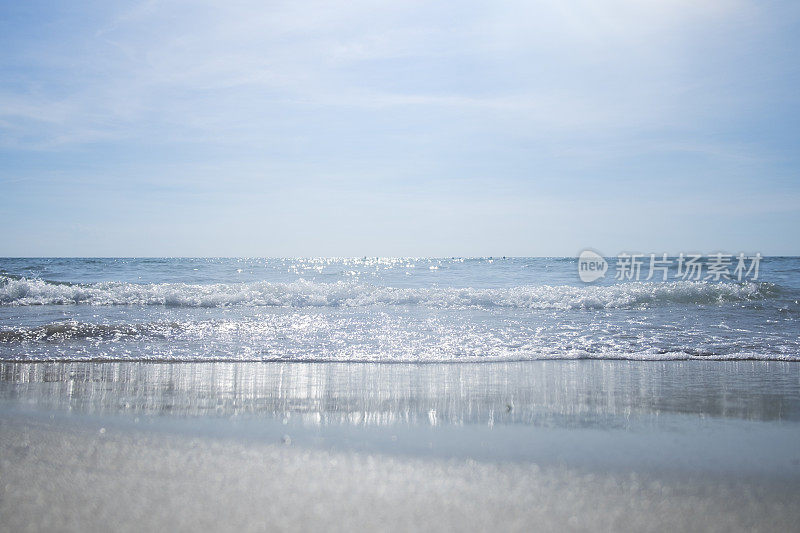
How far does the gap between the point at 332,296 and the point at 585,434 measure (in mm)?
11572

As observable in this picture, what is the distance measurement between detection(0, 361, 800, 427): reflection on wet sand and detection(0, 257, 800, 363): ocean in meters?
0.55

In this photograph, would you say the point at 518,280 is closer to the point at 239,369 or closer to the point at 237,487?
the point at 239,369

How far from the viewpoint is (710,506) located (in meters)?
2.42

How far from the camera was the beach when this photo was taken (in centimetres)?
229

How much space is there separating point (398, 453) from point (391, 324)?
21.7ft

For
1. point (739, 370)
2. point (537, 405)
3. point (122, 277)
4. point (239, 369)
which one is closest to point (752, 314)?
point (739, 370)

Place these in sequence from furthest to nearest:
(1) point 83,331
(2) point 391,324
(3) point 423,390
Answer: (2) point 391,324, (1) point 83,331, (3) point 423,390

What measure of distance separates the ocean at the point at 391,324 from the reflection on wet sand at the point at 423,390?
55 cm

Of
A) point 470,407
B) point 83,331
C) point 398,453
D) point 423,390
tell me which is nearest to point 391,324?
point 83,331

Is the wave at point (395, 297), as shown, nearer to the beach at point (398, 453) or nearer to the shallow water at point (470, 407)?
the shallow water at point (470, 407)

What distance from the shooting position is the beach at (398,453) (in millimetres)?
2295

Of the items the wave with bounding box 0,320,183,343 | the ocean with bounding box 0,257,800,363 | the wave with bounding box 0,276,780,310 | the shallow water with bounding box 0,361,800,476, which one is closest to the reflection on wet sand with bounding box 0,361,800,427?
the shallow water with bounding box 0,361,800,476

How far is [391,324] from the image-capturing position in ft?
31.6

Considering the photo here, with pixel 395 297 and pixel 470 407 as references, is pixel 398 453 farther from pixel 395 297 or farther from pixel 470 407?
pixel 395 297
